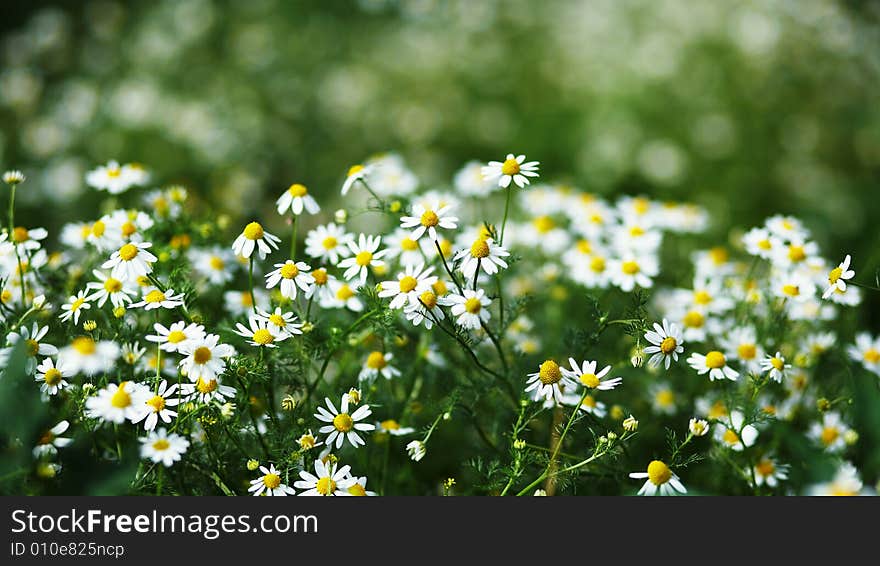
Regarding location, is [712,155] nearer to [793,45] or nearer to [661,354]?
[793,45]

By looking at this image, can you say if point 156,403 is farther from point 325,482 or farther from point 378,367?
point 378,367

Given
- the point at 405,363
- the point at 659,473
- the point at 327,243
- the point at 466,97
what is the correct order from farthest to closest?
the point at 466,97
the point at 405,363
the point at 327,243
the point at 659,473

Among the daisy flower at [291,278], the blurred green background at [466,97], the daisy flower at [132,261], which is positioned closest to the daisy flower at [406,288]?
the daisy flower at [291,278]

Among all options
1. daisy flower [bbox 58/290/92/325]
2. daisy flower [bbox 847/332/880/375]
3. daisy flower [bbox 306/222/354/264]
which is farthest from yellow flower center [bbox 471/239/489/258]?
daisy flower [bbox 847/332/880/375]

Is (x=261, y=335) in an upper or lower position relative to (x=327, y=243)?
lower

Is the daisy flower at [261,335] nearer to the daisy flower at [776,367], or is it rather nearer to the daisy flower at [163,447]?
the daisy flower at [163,447]

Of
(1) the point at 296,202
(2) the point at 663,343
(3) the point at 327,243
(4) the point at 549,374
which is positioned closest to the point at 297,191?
(1) the point at 296,202

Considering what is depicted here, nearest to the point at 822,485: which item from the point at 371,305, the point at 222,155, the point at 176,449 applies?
the point at 371,305
